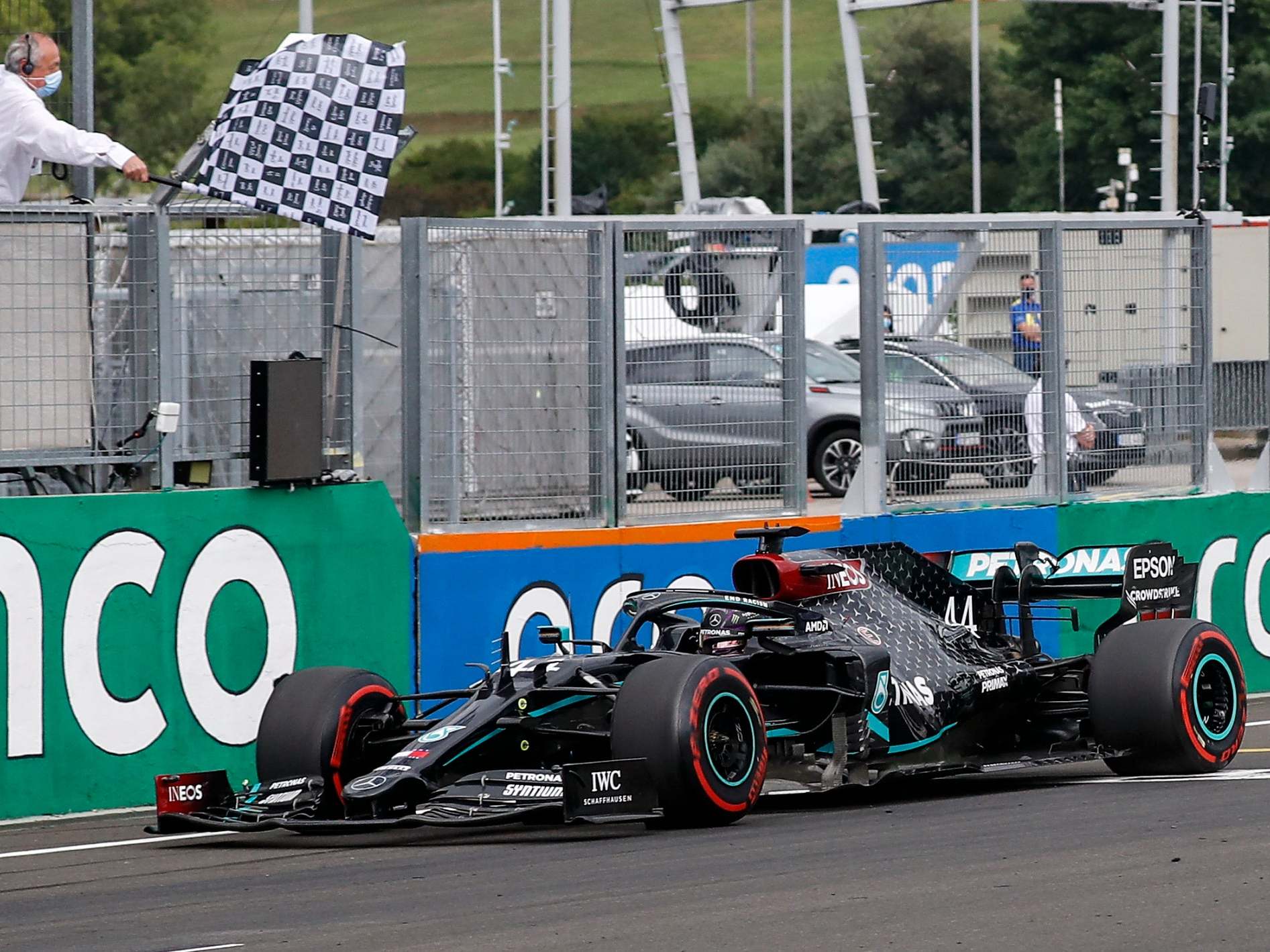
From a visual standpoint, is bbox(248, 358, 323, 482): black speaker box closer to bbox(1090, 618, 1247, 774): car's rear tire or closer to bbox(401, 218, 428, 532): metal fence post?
bbox(401, 218, 428, 532): metal fence post

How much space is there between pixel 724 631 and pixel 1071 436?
4.81 m

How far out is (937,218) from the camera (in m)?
13.2

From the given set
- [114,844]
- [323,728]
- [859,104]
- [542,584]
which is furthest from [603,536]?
[859,104]

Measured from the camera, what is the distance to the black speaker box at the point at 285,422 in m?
11.0

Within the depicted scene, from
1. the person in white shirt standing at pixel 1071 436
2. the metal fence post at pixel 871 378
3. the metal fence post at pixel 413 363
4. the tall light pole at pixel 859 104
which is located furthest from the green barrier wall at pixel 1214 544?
the tall light pole at pixel 859 104

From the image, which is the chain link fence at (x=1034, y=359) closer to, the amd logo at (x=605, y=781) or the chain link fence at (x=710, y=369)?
the chain link fence at (x=710, y=369)

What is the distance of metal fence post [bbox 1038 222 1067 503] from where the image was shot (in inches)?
539

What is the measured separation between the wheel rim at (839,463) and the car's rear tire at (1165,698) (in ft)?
22.1

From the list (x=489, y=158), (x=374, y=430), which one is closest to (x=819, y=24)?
(x=489, y=158)

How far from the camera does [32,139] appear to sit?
10758 mm

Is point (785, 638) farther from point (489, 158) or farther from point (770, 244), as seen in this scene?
point (489, 158)

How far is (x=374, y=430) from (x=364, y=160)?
10.2 ft

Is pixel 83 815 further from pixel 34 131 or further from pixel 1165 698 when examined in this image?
pixel 1165 698

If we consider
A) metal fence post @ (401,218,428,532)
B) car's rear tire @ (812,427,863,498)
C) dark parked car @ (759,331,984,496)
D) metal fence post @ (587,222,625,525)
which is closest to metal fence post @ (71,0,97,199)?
metal fence post @ (401,218,428,532)
